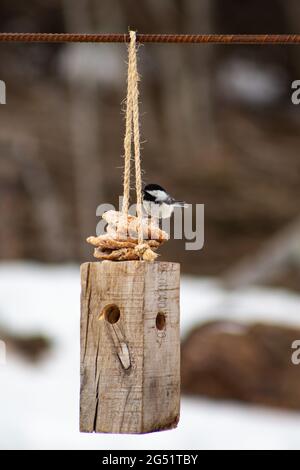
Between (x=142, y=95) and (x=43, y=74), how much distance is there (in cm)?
110

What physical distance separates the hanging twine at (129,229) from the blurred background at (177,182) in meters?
3.64

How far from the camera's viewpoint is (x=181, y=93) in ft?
32.3

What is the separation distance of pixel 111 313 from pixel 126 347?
10 centimetres

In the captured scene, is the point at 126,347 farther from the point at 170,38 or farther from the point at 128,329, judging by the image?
the point at 170,38

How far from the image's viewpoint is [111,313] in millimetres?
2182

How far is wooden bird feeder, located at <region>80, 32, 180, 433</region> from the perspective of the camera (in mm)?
2107

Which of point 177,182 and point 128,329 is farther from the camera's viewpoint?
point 177,182

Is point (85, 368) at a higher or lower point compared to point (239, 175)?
lower
